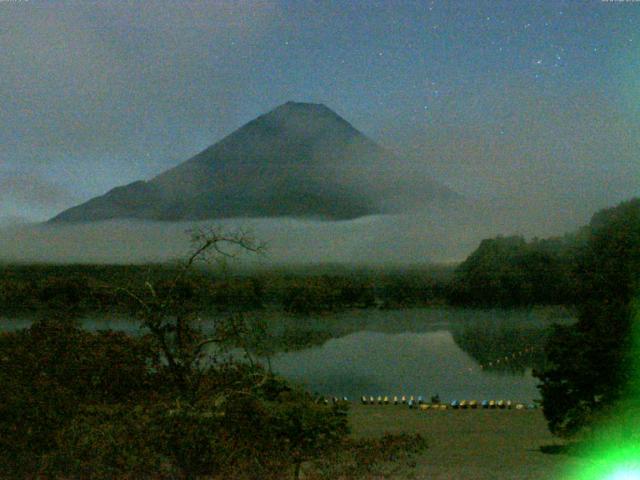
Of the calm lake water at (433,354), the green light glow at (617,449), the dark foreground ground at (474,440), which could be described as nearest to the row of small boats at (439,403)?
the calm lake water at (433,354)

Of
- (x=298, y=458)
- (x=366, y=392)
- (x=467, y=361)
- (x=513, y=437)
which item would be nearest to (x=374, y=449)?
(x=298, y=458)

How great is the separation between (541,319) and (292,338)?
413 inches

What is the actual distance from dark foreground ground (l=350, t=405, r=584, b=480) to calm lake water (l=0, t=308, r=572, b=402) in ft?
3.28

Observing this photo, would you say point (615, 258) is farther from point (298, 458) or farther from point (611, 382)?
point (298, 458)

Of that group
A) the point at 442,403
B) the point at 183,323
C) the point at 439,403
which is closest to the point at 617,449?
the point at 183,323

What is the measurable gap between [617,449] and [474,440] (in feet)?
11.8

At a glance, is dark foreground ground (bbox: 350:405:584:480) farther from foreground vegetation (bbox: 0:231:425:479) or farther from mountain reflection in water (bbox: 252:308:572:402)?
mountain reflection in water (bbox: 252:308:572:402)

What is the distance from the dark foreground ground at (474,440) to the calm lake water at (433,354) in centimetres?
100

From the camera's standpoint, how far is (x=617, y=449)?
5.38 m

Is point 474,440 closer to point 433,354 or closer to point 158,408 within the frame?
point 158,408

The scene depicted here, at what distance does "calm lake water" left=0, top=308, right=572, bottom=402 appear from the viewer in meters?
13.5

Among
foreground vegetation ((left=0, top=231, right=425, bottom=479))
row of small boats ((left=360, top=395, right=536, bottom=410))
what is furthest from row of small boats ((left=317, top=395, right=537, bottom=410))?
foreground vegetation ((left=0, top=231, right=425, bottom=479))

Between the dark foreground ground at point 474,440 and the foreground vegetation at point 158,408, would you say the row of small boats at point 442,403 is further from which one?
the foreground vegetation at point 158,408

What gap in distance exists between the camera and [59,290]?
5.91 meters
